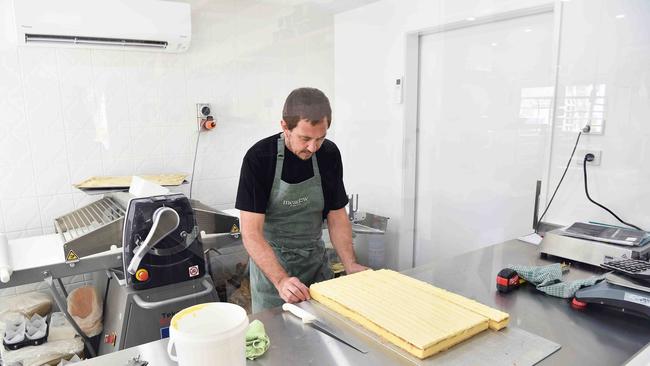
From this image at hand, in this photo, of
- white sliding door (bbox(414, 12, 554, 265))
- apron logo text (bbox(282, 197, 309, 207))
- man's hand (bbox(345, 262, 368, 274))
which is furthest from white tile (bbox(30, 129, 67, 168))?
white sliding door (bbox(414, 12, 554, 265))

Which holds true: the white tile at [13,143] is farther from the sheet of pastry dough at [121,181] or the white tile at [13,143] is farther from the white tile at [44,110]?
the sheet of pastry dough at [121,181]

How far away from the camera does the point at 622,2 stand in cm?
169

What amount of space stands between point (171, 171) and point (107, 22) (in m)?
0.93

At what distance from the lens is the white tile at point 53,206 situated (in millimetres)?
A: 2510

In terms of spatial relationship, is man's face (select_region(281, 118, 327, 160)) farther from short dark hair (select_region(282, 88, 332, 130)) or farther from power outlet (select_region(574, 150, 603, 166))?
power outlet (select_region(574, 150, 603, 166))

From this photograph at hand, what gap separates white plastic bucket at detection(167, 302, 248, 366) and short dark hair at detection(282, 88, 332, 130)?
29.7 inches

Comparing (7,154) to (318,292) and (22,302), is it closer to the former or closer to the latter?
(22,302)

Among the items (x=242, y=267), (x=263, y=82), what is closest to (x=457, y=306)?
(x=242, y=267)

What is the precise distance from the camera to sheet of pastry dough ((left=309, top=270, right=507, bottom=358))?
89 cm

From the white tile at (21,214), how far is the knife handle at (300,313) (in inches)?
81.4

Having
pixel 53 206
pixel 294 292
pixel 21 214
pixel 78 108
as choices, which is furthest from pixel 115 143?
pixel 294 292

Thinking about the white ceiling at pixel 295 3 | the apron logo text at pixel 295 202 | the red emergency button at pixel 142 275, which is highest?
the white ceiling at pixel 295 3

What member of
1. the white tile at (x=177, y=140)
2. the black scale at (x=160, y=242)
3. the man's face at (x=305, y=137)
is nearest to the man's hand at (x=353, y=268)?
the man's face at (x=305, y=137)

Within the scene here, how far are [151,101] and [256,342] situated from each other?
7.30ft
